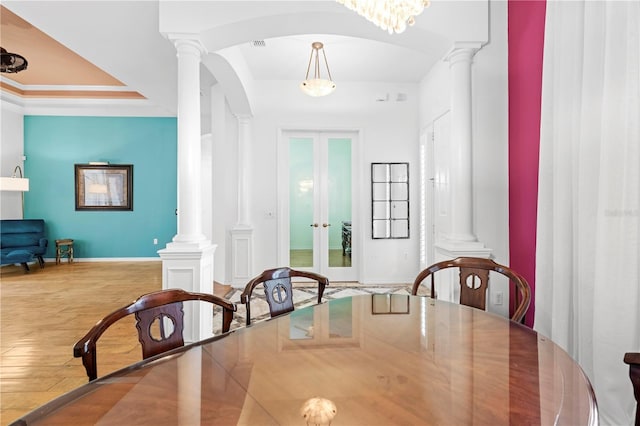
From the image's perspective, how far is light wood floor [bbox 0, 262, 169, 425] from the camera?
2.29 meters

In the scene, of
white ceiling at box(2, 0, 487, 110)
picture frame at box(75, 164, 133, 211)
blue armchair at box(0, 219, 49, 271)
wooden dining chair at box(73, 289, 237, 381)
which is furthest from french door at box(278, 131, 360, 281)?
blue armchair at box(0, 219, 49, 271)

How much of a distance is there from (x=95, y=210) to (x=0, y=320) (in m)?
3.99

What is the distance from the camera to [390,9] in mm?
1695

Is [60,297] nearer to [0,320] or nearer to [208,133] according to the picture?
[0,320]

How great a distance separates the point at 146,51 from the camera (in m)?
3.80

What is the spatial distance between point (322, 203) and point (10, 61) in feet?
14.2

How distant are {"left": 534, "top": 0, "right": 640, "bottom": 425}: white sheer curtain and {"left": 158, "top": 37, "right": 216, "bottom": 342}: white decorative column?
96.8 inches

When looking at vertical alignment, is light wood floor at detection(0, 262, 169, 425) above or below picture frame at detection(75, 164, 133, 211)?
below

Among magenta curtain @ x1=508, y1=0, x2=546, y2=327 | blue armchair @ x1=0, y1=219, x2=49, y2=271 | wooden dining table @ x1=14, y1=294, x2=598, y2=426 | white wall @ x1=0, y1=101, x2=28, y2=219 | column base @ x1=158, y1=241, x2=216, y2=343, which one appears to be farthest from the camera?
white wall @ x1=0, y1=101, x2=28, y2=219

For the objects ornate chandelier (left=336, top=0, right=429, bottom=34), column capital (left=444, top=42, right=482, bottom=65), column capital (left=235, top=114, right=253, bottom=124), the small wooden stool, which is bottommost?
the small wooden stool

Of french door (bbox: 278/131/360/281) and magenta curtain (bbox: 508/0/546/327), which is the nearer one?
magenta curtain (bbox: 508/0/546/327)

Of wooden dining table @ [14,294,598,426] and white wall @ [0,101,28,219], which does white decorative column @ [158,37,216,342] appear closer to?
wooden dining table @ [14,294,598,426]

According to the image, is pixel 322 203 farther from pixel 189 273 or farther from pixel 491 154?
pixel 189 273

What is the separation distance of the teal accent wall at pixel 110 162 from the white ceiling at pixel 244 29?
2.90m
